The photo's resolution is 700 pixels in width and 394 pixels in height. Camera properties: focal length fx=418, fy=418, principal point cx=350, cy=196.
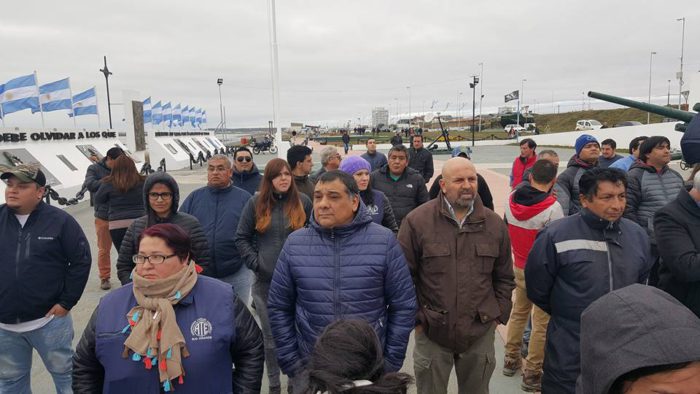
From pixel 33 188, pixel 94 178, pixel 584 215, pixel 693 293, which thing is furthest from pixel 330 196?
pixel 94 178

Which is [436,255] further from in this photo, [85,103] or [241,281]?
[85,103]

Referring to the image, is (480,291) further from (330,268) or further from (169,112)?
(169,112)

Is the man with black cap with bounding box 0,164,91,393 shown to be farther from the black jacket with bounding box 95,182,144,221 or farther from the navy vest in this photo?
the black jacket with bounding box 95,182,144,221

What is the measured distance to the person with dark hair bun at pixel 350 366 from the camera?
127 centimetres

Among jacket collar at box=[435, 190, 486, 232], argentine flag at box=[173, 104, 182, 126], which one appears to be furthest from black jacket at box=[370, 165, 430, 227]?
argentine flag at box=[173, 104, 182, 126]

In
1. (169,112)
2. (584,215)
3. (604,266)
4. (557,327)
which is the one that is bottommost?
(557,327)

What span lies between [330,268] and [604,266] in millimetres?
1657

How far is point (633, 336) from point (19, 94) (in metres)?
21.2

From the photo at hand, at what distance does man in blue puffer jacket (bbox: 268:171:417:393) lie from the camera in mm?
2320

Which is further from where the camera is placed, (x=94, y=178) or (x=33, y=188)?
(x=94, y=178)

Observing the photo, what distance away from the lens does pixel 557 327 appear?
2.65 meters

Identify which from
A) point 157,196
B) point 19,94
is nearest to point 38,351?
point 157,196

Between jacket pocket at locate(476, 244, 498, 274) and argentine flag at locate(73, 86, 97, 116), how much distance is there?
77.2 feet

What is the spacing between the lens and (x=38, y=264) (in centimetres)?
279
